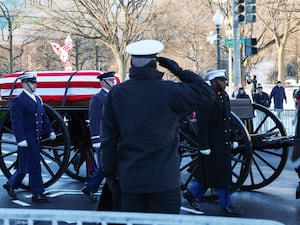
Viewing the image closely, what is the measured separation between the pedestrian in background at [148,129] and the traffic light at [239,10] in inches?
408

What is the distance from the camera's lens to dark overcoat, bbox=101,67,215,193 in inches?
129

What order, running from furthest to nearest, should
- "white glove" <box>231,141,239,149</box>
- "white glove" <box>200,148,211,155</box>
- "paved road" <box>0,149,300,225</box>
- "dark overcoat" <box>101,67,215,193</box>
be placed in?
1. "white glove" <box>231,141,239,149</box>
2. "paved road" <box>0,149,300,225</box>
3. "white glove" <box>200,148,211,155</box>
4. "dark overcoat" <box>101,67,215,193</box>

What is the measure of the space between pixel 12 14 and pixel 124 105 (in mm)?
36373

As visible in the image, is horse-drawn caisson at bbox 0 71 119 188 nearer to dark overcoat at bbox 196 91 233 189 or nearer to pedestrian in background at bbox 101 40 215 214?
dark overcoat at bbox 196 91 233 189

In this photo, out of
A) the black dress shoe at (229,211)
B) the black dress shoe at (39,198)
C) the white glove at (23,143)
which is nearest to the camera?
the black dress shoe at (229,211)

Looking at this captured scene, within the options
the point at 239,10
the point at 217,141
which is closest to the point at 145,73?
the point at 217,141

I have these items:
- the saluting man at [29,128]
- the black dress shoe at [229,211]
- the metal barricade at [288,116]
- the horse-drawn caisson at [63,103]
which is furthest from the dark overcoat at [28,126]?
the metal barricade at [288,116]

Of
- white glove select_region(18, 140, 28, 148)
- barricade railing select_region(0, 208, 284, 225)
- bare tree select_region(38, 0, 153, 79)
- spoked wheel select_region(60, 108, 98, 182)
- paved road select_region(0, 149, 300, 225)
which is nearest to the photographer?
barricade railing select_region(0, 208, 284, 225)

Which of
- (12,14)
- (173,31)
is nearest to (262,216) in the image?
(173,31)

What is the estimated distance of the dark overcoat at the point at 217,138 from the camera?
219 inches

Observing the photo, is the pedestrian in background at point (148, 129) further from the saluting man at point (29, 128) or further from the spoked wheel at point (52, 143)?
the spoked wheel at point (52, 143)

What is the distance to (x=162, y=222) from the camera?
7.75 ft

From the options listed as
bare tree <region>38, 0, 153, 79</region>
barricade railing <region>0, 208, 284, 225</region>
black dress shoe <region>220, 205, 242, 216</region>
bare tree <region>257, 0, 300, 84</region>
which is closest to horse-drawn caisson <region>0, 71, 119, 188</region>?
black dress shoe <region>220, 205, 242, 216</region>

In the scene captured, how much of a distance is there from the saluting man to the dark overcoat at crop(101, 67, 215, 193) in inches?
124
